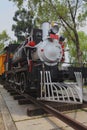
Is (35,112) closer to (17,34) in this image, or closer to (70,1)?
(70,1)

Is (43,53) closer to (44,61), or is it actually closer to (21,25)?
(44,61)

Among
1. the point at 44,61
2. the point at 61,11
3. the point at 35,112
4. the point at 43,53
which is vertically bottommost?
the point at 35,112

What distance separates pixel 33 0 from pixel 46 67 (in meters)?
10.4

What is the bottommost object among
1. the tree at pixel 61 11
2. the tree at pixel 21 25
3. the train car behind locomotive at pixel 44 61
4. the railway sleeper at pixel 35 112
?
the railway sleeper at pixel 35 112

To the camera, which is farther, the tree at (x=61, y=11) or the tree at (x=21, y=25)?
the tree at (x=21, y=25)

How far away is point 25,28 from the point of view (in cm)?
3481

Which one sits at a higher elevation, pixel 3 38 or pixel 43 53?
pixel 3 38

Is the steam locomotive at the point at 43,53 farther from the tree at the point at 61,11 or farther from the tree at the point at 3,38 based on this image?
the tree at the point at 3,38

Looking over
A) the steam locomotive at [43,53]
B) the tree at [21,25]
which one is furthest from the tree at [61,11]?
the tree at [21,25]

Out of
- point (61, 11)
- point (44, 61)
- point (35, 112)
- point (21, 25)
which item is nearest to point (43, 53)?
point (44, 61)

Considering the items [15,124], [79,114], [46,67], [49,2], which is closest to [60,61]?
[46,67]

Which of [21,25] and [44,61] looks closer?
[44,61]

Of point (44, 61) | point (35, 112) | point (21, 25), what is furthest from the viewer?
point (21, 25)

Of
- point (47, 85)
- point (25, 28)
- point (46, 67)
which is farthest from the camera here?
point (25, 28)
